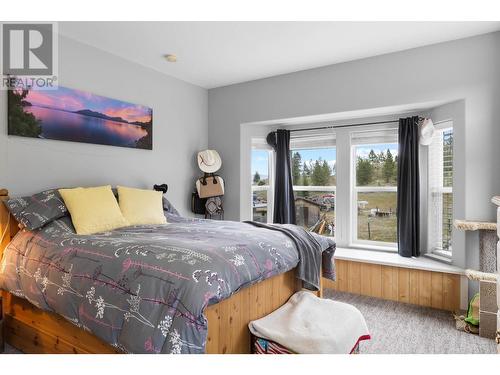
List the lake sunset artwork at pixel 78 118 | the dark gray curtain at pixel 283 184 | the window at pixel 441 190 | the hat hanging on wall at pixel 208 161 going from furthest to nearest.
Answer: the dark gray curtain at pixel 283 184 < the hat hanging on wall at pixel 208 161 < the window at pixel 441 190 < the lake sunset artwork at pixel 78 118

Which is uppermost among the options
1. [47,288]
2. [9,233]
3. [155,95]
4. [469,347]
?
[155,95]

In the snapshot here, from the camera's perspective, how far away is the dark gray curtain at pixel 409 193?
343 centimetres

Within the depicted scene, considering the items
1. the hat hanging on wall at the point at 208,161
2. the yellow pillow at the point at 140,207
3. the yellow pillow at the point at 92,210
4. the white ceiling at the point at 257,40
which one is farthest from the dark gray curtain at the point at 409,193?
the yellow pillow at the point at 92,210

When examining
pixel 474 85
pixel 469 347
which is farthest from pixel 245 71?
pixel 469 347

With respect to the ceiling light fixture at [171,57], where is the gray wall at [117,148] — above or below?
below

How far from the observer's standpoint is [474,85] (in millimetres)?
2865

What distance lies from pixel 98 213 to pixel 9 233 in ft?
2.13

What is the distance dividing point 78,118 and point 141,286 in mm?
2109

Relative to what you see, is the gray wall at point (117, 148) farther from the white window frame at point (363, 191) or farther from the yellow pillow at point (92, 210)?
the white window frame at point (363, 191)

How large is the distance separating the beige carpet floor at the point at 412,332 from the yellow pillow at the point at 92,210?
215 centimetres

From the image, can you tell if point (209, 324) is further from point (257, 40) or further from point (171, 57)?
point (171, 57)

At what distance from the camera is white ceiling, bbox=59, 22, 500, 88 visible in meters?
2.72

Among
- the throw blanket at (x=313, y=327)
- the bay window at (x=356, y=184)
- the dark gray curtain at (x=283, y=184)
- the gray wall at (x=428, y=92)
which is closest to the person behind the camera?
the throw blanket at (x=313, y=327)
